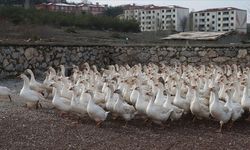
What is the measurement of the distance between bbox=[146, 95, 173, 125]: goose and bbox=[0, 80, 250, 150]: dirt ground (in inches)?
6.3

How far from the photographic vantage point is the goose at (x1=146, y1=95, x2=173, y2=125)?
7.12m

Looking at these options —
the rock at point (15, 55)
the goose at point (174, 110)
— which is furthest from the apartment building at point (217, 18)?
the goose at point (174, 110)

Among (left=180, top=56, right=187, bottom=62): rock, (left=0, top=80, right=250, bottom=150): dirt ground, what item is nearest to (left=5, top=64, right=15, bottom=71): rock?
(left=0, top=80, right=250, bottom=150): dirt ground

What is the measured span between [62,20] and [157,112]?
1834cm

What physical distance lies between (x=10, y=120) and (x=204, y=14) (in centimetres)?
5034

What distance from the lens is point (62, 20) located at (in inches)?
972

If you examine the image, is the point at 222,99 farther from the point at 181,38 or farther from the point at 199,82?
the point at 181,38

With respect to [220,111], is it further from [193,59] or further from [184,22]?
[184,22]

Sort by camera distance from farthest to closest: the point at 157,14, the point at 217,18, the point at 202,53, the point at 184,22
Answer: the point at 157,14 → the point at 217,18 → the point at 184,22 → the point at 202,53

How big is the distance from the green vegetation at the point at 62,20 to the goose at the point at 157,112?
586 inches

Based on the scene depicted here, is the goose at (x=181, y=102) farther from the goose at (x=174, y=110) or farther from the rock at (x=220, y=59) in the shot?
the rock at (x=220, y=59)

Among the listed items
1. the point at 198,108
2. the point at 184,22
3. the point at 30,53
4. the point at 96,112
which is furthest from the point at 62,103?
the point at 184,22

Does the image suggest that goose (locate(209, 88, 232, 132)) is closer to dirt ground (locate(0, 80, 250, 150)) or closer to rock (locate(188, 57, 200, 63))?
dirt ground (locate(0, 80, 250, 150))

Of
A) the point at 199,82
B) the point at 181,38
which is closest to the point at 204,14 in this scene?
the point at 181,38
